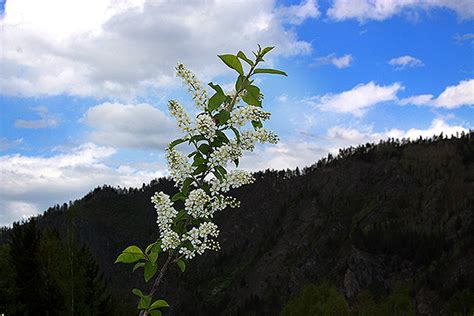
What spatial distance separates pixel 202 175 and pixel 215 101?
541 millimetres

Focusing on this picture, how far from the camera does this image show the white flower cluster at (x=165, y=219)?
11.8 feet

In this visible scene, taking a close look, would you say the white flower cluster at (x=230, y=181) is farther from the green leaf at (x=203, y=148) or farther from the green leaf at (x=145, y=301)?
the green leaf at (x=145, y=301)

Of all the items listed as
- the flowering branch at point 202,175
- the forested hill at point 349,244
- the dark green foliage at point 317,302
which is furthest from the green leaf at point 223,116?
the dark green foliage at point 317,302

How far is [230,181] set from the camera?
12.4ft

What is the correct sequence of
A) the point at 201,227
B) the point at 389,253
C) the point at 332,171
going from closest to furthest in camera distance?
the point at 201,227 < the point at 389,253 < the point at 332,171

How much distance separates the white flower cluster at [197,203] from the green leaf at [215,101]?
0.60 meters

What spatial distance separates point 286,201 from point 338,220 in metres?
38.0

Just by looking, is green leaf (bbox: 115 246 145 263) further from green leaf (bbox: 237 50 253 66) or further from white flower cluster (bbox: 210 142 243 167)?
green leaf (bbox: 237 50 253 66)

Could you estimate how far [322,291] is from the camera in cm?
10506

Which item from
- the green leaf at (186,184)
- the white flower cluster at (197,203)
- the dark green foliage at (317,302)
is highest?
the green leaf at (186,184)

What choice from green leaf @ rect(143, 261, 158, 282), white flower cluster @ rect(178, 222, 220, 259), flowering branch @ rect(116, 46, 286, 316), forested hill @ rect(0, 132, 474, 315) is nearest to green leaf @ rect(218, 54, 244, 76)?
flowering branch @ rect(116, 46, 286, 316)

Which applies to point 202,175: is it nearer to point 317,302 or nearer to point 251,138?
point 251,138

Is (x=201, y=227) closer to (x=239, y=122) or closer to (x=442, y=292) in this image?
(x=239, y=122)

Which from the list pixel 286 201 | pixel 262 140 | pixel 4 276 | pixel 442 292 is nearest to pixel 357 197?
pixel 286 201
